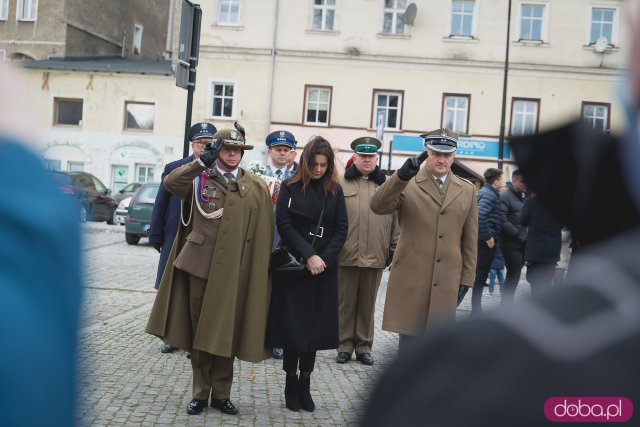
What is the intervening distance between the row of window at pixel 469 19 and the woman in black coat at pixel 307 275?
28026mm

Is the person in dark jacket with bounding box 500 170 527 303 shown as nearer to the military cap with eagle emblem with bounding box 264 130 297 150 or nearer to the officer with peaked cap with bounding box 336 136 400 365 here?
the officer with peaked cap with bounding box 336 136 400 365

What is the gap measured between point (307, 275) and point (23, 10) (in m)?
40.7

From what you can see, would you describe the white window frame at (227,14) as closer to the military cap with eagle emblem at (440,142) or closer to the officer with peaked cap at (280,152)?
the officer with peaked cap at (280,152)

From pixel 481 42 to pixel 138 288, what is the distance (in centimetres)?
2377

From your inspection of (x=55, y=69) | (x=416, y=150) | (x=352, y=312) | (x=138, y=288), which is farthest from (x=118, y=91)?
(x=352, y=312)

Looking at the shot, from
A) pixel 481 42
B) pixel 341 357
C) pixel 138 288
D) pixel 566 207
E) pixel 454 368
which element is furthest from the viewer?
pixel 481 42

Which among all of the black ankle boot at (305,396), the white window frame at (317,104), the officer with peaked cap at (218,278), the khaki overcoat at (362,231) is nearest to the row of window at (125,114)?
the white window frame at (317,104)

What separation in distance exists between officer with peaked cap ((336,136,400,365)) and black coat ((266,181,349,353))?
1.69 metres

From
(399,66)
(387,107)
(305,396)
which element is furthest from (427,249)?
(399,66)

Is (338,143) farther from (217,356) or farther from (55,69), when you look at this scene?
(217,356)

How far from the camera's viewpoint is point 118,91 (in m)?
35.3

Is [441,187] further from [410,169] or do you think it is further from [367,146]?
[367,146]

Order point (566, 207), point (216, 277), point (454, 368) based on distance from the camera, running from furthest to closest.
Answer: point (216, 277)
point (566, 207)
point (454, 368)

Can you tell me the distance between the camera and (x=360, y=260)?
320 inches
